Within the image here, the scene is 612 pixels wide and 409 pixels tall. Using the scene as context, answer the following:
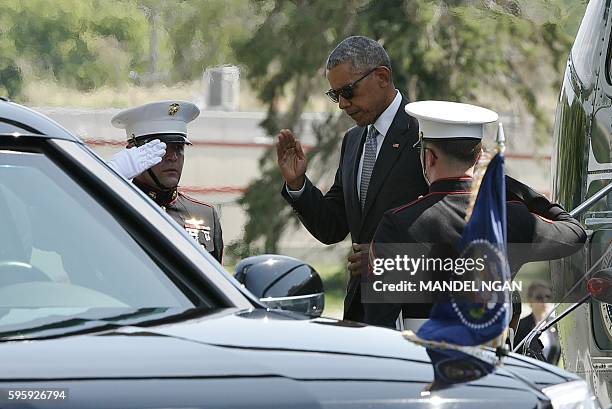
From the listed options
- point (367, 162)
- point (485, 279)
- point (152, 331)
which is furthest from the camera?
point (367, 162)

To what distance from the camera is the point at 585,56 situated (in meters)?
6.52

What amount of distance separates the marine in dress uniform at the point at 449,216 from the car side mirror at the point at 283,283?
1081 millimetres

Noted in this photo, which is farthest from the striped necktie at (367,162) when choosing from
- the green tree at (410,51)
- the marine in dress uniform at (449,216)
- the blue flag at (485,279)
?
the green tree at (410,51)

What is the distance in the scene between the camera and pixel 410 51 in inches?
731

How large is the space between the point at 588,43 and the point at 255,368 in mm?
3961

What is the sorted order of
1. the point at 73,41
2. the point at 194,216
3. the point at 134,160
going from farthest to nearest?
the point at 73,41 < the point at 194,216 < the point at 134,160

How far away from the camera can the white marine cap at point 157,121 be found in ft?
20.5

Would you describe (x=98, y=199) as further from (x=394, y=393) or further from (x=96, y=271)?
(x=394, y=393)

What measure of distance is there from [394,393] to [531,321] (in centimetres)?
545

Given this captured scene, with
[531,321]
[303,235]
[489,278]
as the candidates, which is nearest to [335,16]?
[303,235]

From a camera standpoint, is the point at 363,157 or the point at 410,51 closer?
the point at 363,157

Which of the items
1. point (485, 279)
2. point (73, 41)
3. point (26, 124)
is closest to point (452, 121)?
point (485, 279)

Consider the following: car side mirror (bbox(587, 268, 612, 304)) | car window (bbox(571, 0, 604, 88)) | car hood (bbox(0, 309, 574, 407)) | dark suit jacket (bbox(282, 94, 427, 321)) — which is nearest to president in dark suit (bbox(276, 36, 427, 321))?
dark suit jacket (bbox(282, 94, 427, 321))

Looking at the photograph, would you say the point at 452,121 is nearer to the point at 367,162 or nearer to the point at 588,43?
the point at 367,162
